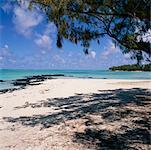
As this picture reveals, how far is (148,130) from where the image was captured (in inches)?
367

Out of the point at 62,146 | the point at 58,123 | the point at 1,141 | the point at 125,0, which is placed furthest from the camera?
the point at 58,123

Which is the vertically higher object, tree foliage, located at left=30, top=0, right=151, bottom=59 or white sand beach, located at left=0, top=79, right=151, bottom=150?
tree foliage, located at left=30, top=0, right=151, bottom=59

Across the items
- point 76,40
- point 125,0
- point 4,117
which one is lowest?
point 4,117

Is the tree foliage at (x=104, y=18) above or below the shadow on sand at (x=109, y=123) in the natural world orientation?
above

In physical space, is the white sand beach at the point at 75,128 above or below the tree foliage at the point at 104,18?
below

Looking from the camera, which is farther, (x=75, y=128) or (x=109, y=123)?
(x=109, y=123)

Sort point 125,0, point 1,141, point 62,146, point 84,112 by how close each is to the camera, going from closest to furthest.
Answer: point 62,146 → point 1,141 → point 125,0 → point 84,112

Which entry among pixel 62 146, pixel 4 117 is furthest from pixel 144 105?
pixel 62 146

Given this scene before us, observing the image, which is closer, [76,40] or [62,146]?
[62,146]

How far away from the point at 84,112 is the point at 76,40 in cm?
272

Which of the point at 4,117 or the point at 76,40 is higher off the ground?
the point at 76,40

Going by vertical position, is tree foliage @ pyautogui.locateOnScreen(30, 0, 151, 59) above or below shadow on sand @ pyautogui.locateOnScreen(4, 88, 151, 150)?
above

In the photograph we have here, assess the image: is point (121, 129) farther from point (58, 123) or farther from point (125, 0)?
point (125, 0)

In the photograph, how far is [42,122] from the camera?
1124 centimetres
